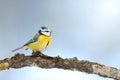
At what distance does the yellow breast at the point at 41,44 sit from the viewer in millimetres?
914

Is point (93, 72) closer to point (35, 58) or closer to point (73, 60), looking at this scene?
point (73, 60)

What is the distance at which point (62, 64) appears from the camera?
790mm

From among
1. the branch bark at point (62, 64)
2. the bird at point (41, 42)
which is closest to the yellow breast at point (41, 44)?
the bird at point (41, 42)

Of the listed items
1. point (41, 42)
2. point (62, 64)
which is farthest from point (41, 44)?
point (62, 64)

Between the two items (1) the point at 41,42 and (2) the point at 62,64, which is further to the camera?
(1) the point at 41,42

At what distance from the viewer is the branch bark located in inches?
30.5

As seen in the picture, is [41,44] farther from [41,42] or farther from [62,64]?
[62,64]

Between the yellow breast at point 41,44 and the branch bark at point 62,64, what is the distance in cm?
11

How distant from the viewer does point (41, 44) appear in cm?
92

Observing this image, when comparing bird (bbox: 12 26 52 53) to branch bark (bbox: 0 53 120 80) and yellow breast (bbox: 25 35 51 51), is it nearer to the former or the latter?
yellow breast (bbox: 25 35 51 51)

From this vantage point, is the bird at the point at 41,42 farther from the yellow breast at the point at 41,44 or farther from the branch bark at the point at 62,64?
the branch bark at the point at 62,64

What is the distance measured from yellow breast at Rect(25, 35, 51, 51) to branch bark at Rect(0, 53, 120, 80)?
0.36 ft

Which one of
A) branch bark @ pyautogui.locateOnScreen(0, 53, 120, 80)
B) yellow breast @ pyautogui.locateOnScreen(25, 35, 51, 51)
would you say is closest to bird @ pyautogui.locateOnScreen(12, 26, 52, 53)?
yellow breast @ pyautogui.locateOnScreen(25, 35, 51, 51)

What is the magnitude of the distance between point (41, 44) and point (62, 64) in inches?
6.5
